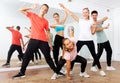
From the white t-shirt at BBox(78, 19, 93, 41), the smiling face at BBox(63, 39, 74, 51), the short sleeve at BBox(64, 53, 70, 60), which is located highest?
the white t-shirt at BBox(78, 19, 93, 41)

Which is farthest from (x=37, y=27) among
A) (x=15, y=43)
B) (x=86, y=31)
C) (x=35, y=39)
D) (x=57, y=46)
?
(x=15, y=43)

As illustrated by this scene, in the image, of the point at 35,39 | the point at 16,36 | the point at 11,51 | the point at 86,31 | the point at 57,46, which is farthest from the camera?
the point at 16,36

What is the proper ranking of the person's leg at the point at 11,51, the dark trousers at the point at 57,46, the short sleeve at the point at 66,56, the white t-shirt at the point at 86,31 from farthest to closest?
the person's leg at the point at 11,51 → the dark trousers at the point at 57,46 → the white t-shirt at the point at 86,31 → the short sleeve at the point at 66,56

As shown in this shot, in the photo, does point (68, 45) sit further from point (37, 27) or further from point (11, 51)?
point (11, 51)

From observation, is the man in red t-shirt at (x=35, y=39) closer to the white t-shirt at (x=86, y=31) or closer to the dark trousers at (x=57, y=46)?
the dark trousers at (x=57, y=46)

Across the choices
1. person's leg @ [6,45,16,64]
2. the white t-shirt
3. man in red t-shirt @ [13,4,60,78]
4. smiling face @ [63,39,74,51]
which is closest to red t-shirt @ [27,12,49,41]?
man in red t-shirt @ [13,4,60,78]

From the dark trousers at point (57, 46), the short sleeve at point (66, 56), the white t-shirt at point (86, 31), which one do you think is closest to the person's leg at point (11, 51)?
the dark trousers at point (57, 46)

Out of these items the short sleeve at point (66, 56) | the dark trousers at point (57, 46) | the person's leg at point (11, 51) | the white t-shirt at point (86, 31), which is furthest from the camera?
the person's leg at point (11, 51)

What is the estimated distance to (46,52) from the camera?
2871 millimetres

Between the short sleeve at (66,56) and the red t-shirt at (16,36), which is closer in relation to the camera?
the short sleeve at (66,56)

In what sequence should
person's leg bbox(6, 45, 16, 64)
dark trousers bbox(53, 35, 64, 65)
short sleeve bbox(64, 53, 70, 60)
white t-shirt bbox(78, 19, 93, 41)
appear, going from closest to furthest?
short sleeve bbox(64, 53, 70, 60), white t-shirt bbox(78, 19, 93, 41), dark trousers bbox(53, 35, 64, 65), person's leg bbox(6, 45, 16, 64)

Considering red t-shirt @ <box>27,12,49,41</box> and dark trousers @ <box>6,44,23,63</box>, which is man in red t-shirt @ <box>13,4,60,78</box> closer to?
red t-shirt @ <box>27,12,49,41</box>

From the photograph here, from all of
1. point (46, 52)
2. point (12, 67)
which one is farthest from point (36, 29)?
point (12, 67)

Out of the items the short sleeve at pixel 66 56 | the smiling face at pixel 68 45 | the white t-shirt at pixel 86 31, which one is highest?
the white t-shirt at pixel 86 31
